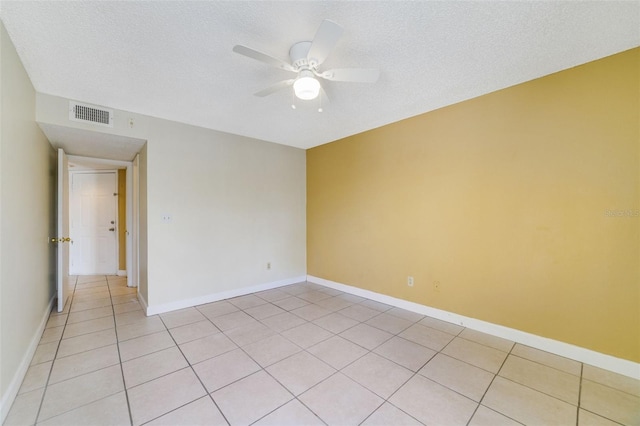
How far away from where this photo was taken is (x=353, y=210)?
3977mm

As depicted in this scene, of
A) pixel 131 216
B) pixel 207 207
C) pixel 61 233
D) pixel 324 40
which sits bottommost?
pixel 61 233

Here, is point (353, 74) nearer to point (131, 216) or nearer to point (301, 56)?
point (301, 56)

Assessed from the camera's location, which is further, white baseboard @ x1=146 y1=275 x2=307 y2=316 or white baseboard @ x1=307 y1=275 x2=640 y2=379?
white baseboard @ x1=146 y1=275 x2=307 y2=316

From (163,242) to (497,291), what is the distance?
3823mm

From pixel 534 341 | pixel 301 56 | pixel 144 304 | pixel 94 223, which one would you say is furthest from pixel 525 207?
pixel 94 223

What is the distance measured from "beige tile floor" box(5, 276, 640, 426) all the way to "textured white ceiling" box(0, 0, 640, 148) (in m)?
2.42

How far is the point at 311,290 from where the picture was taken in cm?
418

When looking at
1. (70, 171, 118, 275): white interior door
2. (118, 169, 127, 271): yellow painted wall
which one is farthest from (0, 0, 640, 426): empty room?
Answer: (70, 171, 118, 275): white interior door

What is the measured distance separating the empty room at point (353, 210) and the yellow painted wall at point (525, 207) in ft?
0.05

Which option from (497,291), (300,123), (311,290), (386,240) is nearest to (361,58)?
(300,123)

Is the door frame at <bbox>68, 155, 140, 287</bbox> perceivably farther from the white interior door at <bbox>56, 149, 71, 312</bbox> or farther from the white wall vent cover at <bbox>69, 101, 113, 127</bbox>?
the white wall vent cover at <bbox>69, 101, 113, 127</bbox>

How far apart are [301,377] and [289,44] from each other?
2.45m

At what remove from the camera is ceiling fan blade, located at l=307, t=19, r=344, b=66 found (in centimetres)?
140

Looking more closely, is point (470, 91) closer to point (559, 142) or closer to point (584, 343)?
point (559, 142)
